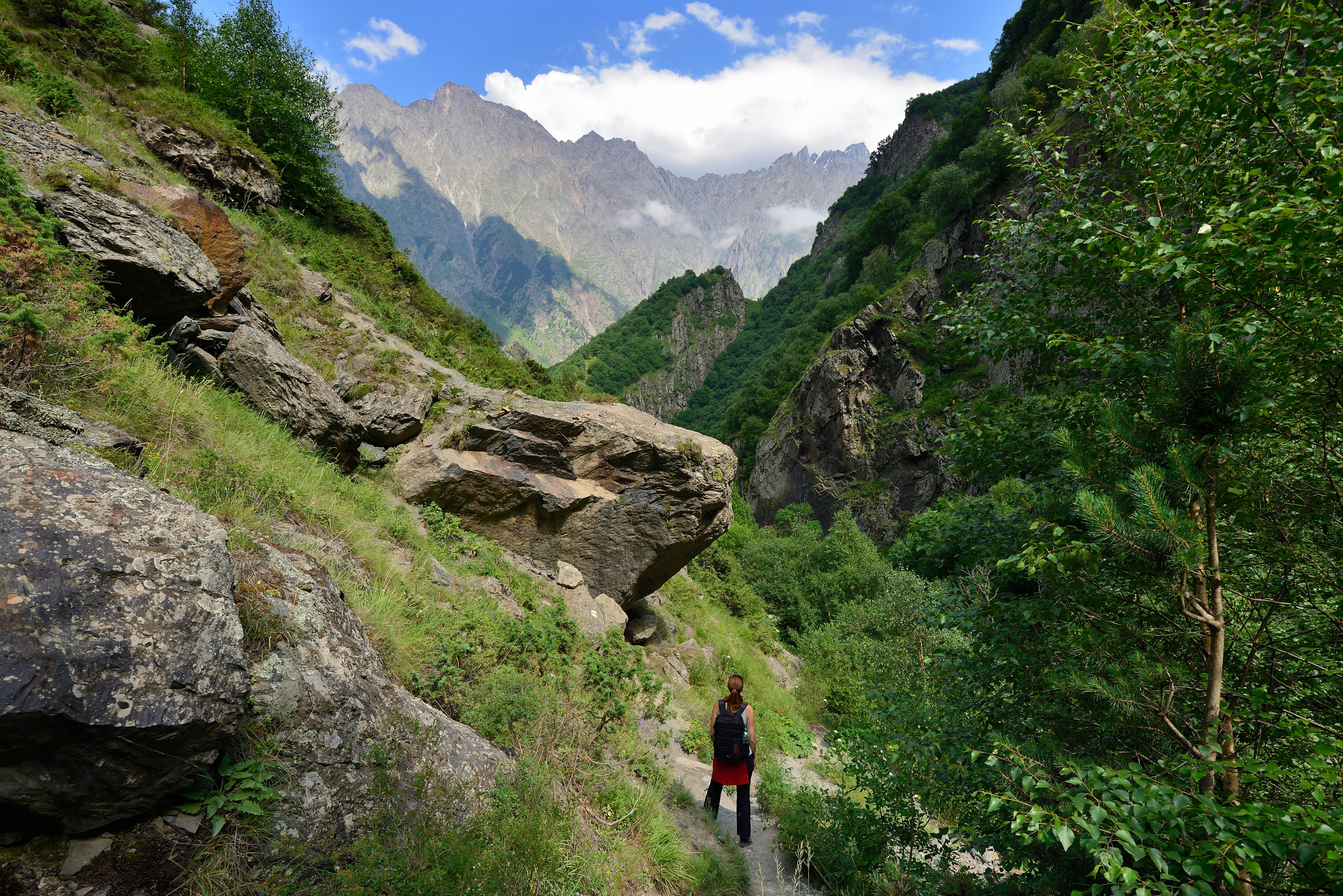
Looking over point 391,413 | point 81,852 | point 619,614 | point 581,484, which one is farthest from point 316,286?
point 81,852

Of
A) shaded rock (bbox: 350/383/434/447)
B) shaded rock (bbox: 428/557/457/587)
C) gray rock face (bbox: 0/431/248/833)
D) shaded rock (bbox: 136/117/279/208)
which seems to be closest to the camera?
gray rock face (bbox: 0/431/248/833)

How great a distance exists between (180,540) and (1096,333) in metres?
6.60

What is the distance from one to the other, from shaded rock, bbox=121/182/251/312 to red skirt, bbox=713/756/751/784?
9138 mm

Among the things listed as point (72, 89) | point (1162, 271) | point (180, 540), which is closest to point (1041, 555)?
point (1162, 271)

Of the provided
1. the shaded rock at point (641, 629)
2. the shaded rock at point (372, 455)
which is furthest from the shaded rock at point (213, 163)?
the shaded rock at point (641, 629)

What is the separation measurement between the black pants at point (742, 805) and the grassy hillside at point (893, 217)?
24.4 meters

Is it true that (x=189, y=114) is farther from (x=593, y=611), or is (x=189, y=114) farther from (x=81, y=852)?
(x=81, y=852)

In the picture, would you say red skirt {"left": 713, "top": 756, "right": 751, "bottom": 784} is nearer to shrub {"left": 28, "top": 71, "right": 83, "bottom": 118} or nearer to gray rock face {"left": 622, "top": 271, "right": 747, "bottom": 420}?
shrub {"left": 28, "top": 71, "right": 83, "bottom": 118}

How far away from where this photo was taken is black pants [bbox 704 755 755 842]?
5.76 meters

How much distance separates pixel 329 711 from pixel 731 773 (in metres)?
4.49

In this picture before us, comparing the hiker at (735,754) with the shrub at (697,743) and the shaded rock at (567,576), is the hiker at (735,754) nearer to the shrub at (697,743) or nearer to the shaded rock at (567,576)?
the shrub at (697,743)

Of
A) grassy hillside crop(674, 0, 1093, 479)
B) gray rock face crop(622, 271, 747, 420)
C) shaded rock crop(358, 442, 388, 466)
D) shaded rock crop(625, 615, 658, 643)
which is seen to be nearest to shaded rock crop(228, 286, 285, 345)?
shaded rock crop(358, 442, 388, 466)

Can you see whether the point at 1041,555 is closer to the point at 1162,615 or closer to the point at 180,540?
the point at 1162,615

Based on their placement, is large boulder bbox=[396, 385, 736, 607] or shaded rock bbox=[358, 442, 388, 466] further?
large boulder bbox=[396, 385, 736, 607]
